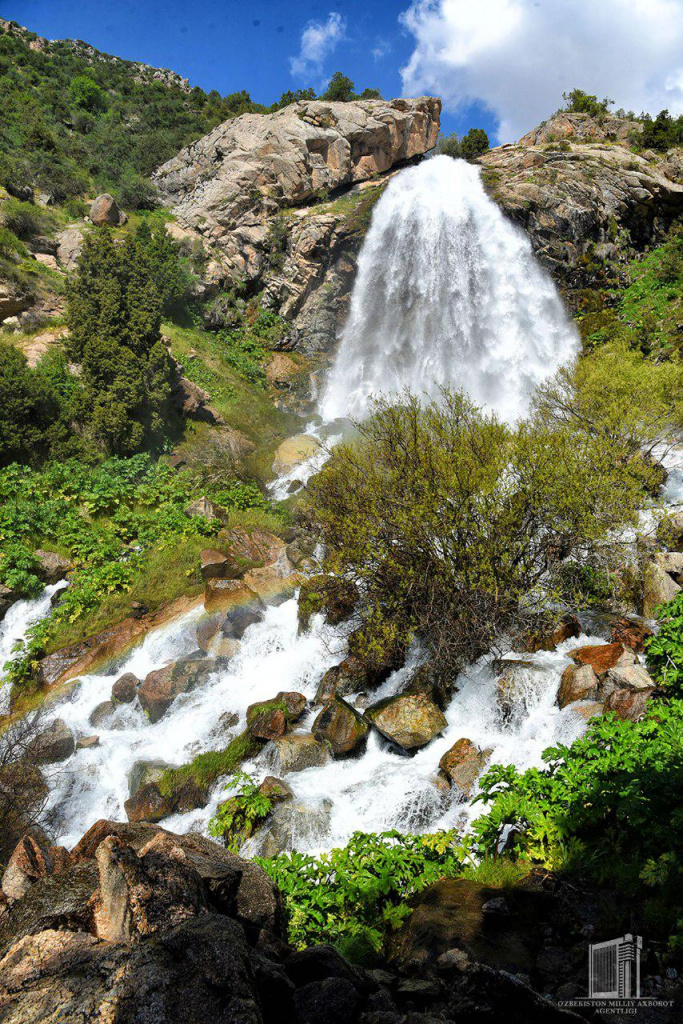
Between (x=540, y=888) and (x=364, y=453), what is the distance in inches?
391

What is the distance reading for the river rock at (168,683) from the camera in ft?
43.2

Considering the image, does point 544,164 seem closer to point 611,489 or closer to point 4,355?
point 611,489

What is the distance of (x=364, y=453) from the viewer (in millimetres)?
13656

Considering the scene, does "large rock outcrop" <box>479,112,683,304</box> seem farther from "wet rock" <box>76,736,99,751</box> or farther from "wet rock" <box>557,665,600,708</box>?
"wet rock" <box>76,736,99,751</box>

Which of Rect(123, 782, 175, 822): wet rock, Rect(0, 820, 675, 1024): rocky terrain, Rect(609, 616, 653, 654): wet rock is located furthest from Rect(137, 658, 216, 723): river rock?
Rect(609, 616, 653, 654): wet rock

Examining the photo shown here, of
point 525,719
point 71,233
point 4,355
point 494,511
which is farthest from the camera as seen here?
point 71,233

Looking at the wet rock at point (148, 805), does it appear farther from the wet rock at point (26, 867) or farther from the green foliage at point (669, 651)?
the green foliage at point (669, 651)

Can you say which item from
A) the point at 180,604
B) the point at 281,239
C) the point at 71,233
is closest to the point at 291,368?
the point at 281,239

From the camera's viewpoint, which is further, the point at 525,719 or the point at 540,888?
the point at 525,719

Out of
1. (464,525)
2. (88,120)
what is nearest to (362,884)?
(464,525)

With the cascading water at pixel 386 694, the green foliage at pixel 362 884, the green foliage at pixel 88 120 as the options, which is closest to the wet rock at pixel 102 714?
the cascading water at pixel 386 694

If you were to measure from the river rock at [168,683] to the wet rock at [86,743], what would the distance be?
1271 millimetres

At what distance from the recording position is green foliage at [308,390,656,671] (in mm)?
11180

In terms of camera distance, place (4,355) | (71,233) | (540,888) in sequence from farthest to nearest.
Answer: (71,233), (4,355), (540,888)
